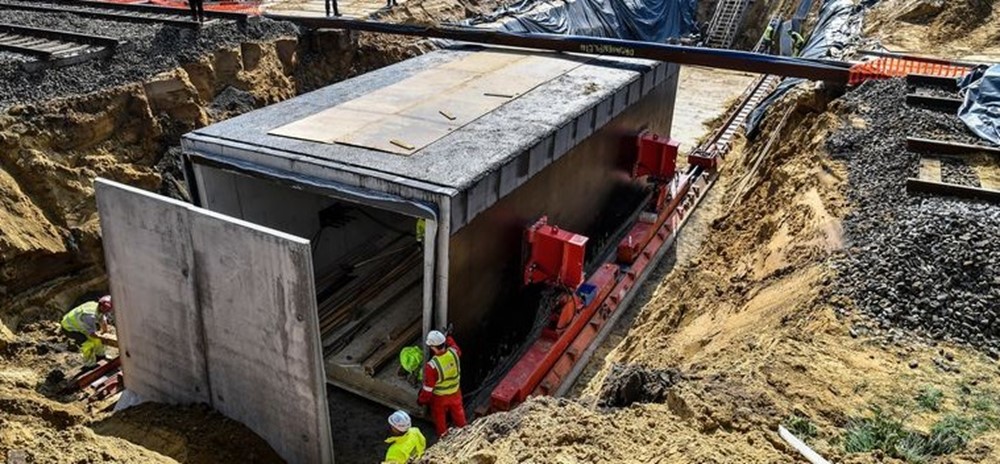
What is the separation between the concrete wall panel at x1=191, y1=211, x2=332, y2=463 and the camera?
21.7ft

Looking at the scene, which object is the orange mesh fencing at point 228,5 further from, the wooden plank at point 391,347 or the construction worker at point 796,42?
the construction worker at point 796,42

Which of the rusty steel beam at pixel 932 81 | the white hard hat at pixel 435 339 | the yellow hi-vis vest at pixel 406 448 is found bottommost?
the yellow hi-vis vest at pixel 406 448

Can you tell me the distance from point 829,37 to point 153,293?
594 inches

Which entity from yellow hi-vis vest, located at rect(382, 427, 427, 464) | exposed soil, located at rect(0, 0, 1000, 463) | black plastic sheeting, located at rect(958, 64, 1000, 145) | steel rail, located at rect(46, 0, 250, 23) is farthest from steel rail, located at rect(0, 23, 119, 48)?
black plastic sheeting, located at rect(958, 64, 1000, 145)

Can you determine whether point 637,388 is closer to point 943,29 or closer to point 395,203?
point 395,203

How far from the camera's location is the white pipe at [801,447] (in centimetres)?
461

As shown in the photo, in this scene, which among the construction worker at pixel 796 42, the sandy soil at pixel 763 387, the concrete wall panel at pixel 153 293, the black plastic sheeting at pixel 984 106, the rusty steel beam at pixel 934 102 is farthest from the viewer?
the construction worker at pixel 796 42

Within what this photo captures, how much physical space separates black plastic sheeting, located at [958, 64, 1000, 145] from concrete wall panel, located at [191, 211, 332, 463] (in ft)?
28.7

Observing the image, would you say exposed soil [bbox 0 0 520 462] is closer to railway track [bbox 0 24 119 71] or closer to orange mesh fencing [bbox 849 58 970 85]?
railway track [bbox 0 24 119 71]

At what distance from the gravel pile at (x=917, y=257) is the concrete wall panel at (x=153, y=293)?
645 centimetres

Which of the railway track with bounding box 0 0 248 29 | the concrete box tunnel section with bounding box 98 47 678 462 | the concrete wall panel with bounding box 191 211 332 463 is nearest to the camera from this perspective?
the concrete wall panel with bounding box 191 211 332 463

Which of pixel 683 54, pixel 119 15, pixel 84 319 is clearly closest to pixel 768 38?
pixel 683 54

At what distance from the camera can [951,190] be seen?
7.90m

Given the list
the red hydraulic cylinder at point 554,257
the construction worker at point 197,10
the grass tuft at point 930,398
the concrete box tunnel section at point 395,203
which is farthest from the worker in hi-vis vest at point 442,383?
the construction worker at point 197,10
